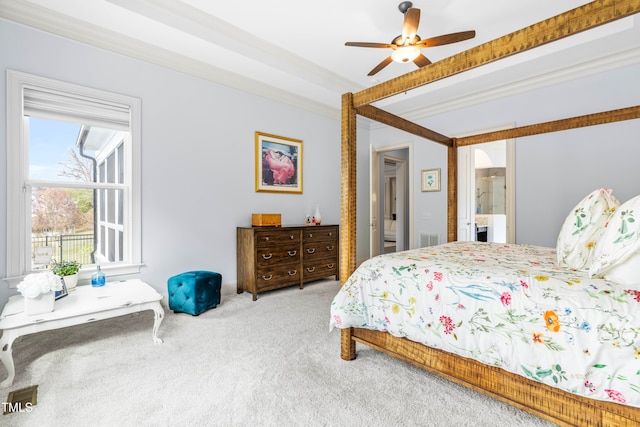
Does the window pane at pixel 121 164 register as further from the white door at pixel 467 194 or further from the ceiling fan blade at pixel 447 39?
the white door at pixel 467 194

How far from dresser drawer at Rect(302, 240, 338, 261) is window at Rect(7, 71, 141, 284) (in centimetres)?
197

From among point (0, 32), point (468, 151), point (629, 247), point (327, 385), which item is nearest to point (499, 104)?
point (468, 151)

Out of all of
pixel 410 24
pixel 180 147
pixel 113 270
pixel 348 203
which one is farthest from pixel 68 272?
pixel 410 24

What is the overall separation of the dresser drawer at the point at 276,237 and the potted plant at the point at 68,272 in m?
1.69

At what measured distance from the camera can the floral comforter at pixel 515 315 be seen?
1182 mm

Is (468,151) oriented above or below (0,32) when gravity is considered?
below

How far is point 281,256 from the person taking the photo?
3.82m

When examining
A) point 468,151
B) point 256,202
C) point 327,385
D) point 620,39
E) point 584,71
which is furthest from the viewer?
point 468,151

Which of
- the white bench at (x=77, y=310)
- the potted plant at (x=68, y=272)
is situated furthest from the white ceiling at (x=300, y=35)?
the white bench at (x=77, y=310)

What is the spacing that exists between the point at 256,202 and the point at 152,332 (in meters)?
1.98

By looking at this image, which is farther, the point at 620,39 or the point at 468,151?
the point at 468,151

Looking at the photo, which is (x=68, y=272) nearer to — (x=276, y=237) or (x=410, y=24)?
(x=276, y=237)

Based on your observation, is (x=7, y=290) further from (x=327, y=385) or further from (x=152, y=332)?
(x=327, y=385)

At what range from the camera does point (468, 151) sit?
442 cm
